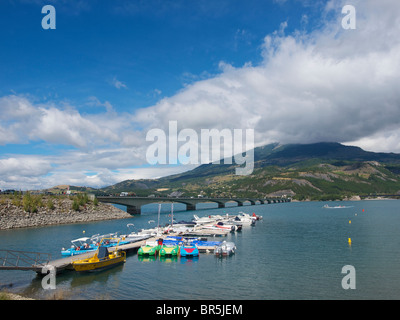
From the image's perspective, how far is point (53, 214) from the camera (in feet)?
349

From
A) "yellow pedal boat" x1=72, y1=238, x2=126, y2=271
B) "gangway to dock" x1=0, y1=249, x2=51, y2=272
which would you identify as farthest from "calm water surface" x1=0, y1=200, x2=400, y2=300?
"gangway to dock" x1=0, y1=249, x2=51, y2=272

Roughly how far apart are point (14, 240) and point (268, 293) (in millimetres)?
63249

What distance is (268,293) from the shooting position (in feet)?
111

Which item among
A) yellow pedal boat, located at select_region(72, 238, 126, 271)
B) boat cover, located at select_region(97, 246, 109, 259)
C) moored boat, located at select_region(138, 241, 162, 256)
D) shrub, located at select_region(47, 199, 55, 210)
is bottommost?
moored boat, located at select_region(138, 241, 162, 256)

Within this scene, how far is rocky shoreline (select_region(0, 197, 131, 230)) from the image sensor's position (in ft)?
303

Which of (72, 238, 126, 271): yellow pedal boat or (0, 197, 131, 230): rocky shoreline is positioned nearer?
(72, 238, 126, 271): yellow pedal boat

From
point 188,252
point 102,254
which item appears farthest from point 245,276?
point 102,254

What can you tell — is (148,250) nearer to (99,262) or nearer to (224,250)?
(99,262)

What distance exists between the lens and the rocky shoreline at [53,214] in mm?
92250

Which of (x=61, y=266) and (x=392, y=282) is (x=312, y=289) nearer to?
(x=392, y=282)

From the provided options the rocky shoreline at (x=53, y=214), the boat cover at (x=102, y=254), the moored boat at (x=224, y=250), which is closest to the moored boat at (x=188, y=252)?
the moored boat at (x=224, y=250)

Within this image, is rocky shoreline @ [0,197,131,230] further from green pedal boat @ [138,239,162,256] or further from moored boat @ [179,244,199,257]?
moored boat @ [179,244,199,257]

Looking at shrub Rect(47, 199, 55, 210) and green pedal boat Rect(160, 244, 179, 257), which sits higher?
shrub Rect(47, 199, 55, 210)

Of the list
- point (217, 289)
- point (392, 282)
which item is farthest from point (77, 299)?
point (392, 282)
